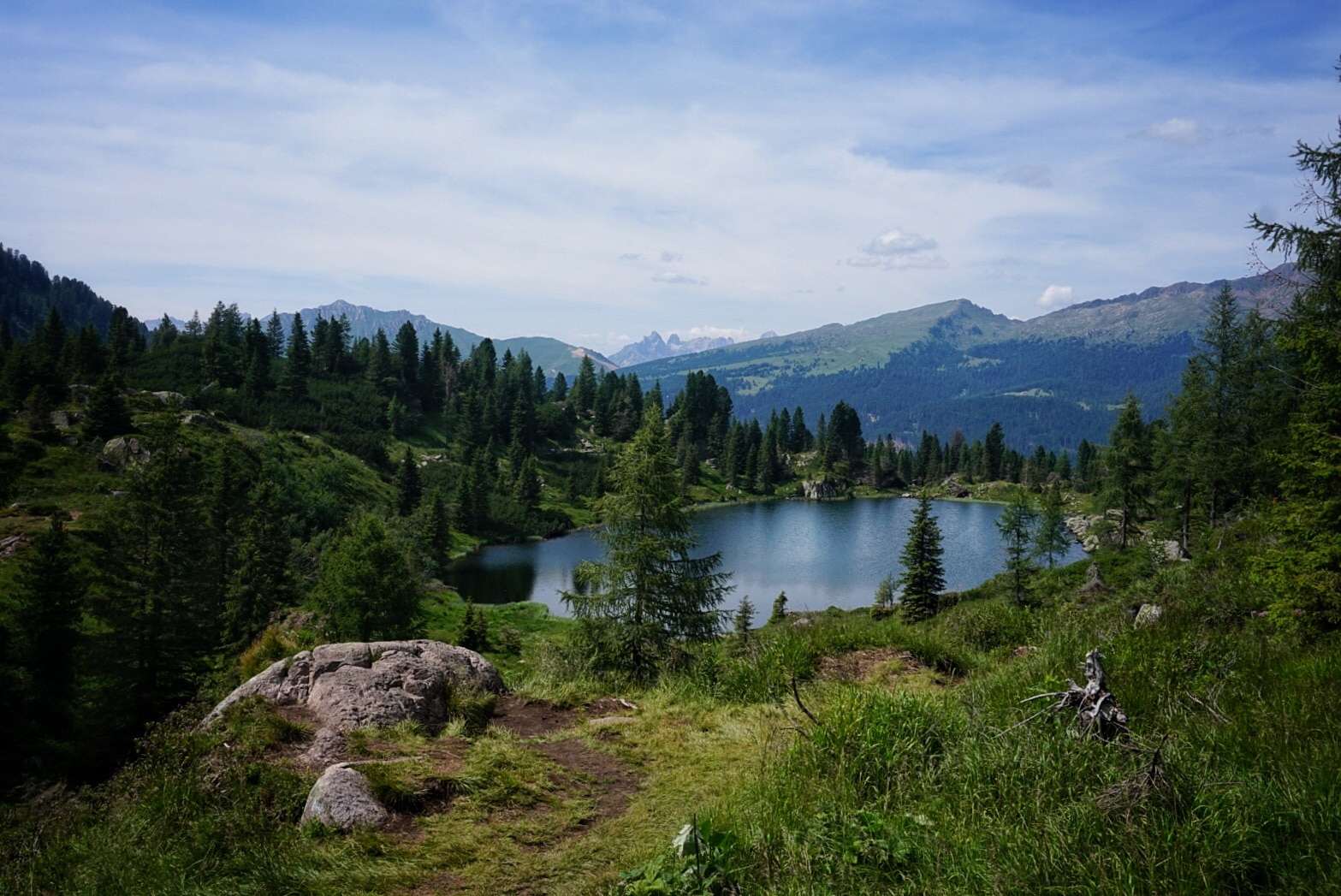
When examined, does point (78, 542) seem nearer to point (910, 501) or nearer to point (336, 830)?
point (336, 830)

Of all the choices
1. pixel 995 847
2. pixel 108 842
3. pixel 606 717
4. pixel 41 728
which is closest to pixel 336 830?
pixel 108 842

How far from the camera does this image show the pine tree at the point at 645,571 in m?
15.5

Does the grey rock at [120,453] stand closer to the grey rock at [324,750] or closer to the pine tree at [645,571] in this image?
the pine tree at [645,571]

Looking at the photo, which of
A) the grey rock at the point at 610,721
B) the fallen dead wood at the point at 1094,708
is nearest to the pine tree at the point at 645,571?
the grey rock at the point at 610,721

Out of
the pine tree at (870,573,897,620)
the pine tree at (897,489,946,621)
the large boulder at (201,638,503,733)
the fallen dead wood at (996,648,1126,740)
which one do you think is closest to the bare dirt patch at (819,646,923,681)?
the fallen dead wood at (996,648,1126,740)

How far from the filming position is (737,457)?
13725 centimetres

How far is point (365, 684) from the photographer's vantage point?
9.05 m

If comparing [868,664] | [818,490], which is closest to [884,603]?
[868,664]

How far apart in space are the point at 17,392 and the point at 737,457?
107954 mm

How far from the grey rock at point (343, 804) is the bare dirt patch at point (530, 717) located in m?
2.87

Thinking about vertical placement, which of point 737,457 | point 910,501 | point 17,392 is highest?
point 17,392

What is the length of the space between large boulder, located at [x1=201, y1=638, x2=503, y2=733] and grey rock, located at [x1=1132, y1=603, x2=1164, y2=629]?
31.5 feet

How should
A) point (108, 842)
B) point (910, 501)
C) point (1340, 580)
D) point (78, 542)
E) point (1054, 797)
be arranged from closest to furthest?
point (1054, 797) → point (108, 842) → point (1340, 580) → point (78, 542) → point (910, 501)

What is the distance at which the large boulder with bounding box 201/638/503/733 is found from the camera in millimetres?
8578
